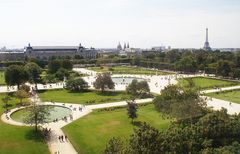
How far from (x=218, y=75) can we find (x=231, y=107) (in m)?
48.3

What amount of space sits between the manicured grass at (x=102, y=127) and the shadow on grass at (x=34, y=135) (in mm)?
3407

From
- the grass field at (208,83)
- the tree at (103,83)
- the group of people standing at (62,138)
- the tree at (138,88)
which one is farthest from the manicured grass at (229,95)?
the group of people standing at (62,138)

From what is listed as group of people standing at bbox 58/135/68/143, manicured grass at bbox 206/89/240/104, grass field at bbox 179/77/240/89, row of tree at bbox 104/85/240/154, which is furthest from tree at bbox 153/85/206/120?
grass field at bbox 179/77/240/89

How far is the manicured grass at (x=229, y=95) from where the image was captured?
68062 mm

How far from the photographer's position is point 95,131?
1754 inches

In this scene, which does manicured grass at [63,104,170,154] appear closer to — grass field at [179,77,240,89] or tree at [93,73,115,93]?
tree at [93,73,115,93]

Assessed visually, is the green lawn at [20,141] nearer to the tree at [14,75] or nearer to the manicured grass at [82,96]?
the manicured grass at [82,96]

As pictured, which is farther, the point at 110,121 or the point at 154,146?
the point at 110,121

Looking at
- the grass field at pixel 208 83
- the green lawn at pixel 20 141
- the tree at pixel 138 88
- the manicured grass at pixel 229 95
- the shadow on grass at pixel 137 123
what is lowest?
the green lawn at pixel 20 141

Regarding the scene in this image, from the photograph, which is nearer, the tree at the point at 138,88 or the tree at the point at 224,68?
the tree at the point at 138,88

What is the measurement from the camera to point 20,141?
40812 millimetres

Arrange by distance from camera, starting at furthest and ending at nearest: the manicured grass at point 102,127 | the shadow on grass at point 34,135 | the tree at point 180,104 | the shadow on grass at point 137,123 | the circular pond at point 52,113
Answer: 1. the circular pond at point 52,113
2. the shadow on grass at point 137,123
3. the tree at point 180,104
4. the shadow on grass at point 34,135
5. the manicured grass at point 102,127

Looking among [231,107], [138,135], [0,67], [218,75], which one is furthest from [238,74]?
[0,67]

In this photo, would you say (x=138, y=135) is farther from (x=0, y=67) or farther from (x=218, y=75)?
(x=0, y=67)
